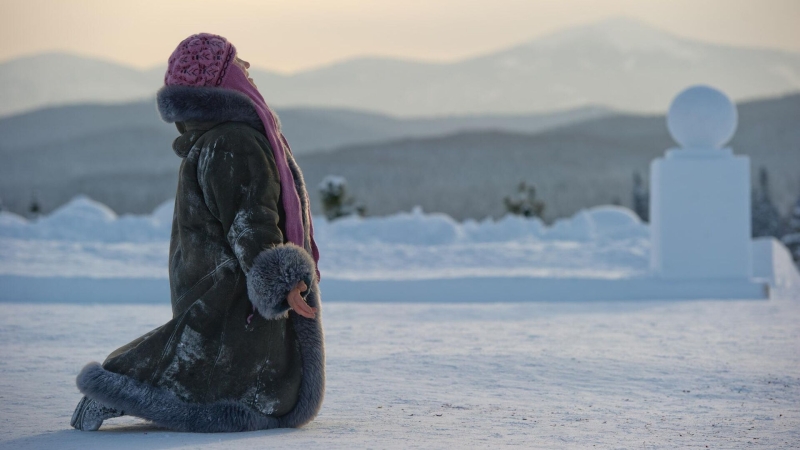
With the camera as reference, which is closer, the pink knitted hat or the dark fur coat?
the dark fur coat

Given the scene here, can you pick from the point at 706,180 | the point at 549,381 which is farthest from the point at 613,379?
the point at 706,180

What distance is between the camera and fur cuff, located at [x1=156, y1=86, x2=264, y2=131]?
13.6 ft

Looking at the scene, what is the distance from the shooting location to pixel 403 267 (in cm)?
1520

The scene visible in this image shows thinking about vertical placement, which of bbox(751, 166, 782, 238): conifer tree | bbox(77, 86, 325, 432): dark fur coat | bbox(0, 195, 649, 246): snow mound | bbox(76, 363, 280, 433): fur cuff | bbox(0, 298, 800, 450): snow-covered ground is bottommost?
bbox(0, 298, 800, 450): snow-covered ground

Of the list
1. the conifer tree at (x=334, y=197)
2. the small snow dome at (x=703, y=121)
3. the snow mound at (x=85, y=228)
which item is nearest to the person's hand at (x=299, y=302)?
the small snow dome at (x=703, y=121)

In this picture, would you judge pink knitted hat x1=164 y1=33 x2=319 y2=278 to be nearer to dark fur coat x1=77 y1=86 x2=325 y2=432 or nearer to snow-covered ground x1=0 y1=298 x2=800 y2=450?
dark fur coat x1=77 y1=86 x2=325 y2=432

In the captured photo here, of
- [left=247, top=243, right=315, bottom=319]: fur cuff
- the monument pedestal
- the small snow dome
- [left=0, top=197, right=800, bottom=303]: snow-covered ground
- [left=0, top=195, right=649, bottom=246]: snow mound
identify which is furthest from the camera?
[left=0, top=195, right=649, bottom=246]: snow mound

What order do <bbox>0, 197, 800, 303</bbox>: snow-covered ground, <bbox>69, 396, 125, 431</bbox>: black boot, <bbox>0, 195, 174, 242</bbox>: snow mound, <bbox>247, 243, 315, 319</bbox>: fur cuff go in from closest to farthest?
<bbox>247, 243, 315, 319</bbox>: fur cuff < <bbox>69, 396, 125, 431</bbox>: black boot < <bbox>0, 197, 800, 303</bbox>: snow-covered ground < <bbox>0, 195, 174, 242</bbox>: snow mound

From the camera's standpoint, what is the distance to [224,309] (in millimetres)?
4039

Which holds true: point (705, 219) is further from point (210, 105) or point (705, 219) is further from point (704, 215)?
point (210, 105)

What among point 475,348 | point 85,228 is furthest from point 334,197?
point 475,348

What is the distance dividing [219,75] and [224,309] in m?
0.97

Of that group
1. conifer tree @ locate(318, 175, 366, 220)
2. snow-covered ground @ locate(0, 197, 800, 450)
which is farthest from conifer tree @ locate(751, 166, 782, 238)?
snow-covered ground @ locate(0, 197, 800, 450)

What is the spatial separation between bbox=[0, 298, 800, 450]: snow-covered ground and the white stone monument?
1830 mm
